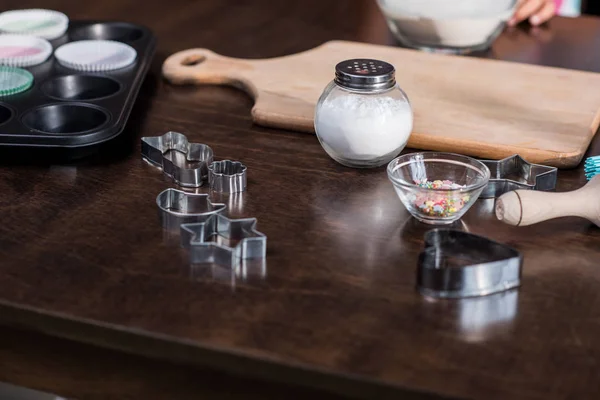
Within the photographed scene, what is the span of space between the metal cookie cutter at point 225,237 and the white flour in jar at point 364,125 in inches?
7.7

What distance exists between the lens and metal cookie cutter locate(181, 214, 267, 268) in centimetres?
83

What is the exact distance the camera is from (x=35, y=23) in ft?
4.75

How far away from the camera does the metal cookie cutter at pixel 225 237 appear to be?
832mm

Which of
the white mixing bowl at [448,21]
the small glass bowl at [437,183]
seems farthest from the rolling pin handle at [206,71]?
the small glass bowl at [437,183]

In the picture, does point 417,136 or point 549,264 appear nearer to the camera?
point 549,264

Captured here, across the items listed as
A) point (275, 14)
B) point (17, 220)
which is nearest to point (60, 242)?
point (17, 220)

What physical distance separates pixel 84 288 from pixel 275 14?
1.10 metres

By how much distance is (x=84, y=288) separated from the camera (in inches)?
31.3

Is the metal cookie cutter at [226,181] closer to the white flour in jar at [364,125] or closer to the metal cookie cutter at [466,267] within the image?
the white flour in jar at [364,125]

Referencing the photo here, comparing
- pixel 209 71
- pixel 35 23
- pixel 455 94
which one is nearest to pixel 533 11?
pixel 455 94

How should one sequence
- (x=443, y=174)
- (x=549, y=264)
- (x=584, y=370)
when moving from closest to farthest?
(x=584, y=370) < (x=549, y=264) < (x=443, y=174)

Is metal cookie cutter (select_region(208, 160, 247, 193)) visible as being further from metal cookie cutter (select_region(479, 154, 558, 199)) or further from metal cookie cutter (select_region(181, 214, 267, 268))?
metal cookie cutter (select_region(479, 154, 558, 199))

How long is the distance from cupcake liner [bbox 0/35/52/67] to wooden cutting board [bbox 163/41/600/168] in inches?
7.4

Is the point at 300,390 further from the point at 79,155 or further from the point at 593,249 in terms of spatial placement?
the point at 79,155
